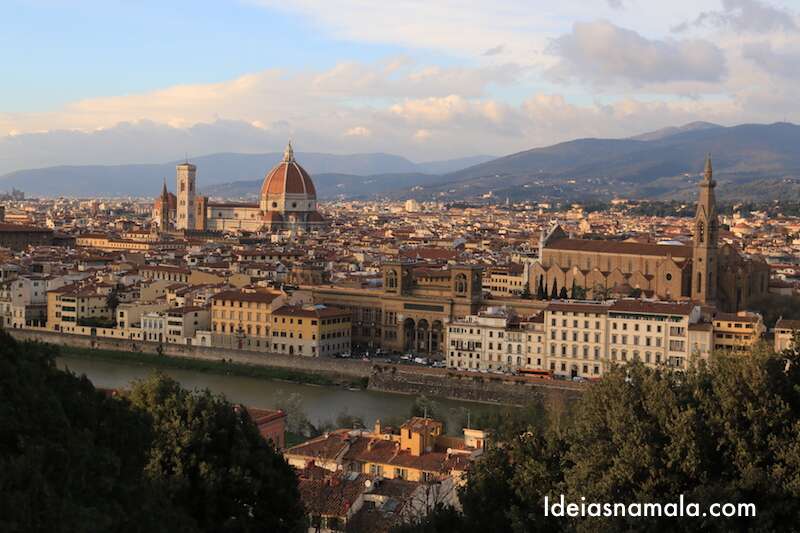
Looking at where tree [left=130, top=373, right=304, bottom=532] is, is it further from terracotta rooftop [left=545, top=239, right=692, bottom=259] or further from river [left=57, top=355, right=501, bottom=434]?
terracotta rooftop [left=545, top=239, right=692, bottom=259]

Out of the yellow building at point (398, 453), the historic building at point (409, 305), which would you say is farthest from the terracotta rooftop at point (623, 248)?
the yellow building at point (398, 453)

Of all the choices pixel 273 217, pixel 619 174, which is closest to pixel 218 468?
pixel 273 217

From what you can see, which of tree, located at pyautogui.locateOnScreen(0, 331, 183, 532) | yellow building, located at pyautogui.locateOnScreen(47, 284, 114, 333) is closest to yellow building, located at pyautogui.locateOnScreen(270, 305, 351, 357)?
yellow building, located at pyautogui.locateOnScreen(47, 284, 114, 333)

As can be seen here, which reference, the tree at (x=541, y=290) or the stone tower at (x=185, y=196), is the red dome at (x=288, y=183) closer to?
the stone tower at (x=185, y=196)

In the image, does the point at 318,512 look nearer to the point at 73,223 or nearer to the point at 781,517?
the point at 781,517

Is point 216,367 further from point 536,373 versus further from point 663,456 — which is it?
point 663,456
